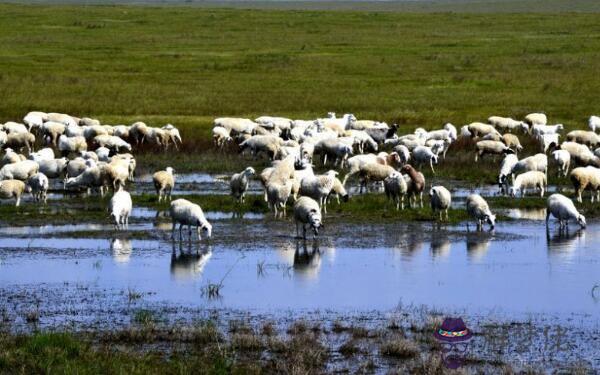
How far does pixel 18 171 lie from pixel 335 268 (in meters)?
10.1

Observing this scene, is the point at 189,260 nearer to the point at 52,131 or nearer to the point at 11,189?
the point at 11,189

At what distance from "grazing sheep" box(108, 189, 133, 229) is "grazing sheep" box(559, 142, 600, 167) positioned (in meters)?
11.9

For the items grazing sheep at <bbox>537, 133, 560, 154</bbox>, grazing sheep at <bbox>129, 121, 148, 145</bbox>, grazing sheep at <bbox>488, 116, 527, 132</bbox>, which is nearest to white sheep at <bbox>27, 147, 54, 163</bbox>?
grazing sheep at <bbox>129, 121, 148, 145</bbox>

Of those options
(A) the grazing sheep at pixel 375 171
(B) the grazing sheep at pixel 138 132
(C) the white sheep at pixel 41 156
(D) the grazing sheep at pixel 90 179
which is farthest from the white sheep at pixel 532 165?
(B) the grazing sheep at pixel 138 132

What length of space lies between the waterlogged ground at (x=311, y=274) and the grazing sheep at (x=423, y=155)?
5.91 meters

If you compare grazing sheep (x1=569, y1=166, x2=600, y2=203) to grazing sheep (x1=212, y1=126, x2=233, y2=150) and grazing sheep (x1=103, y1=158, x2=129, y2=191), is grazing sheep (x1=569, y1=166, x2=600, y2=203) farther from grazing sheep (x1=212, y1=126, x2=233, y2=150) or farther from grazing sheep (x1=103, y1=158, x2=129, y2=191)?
grazing sheep (x1=212, y1=126, x2=233, y2=150)

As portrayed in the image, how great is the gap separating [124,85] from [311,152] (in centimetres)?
2167

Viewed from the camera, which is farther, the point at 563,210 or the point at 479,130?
the point at 479,130

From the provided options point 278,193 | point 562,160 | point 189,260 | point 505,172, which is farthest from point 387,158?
point 189,260

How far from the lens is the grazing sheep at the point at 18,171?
26.2 metres

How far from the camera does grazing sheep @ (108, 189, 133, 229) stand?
22062mm

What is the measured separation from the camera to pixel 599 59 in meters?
60.1

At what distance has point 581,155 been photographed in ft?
95.9

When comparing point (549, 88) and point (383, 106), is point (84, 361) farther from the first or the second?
point (549, 88)
